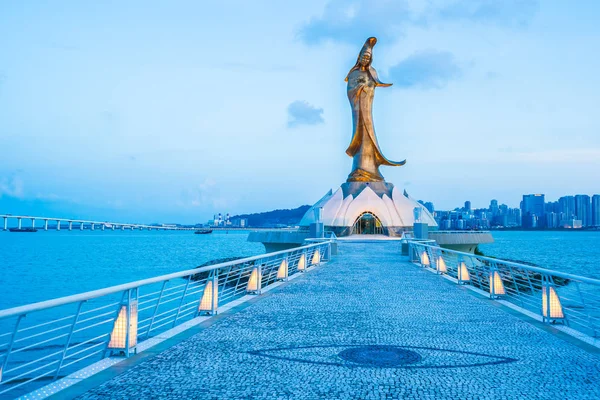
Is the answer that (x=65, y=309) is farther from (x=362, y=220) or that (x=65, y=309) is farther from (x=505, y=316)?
(x=362, y=220)

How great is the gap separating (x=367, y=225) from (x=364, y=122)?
8.19 metres

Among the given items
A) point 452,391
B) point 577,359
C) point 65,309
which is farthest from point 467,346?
point 65,309

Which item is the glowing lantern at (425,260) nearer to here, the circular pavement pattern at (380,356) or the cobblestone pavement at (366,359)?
the cobblestone pavement at (366,359)

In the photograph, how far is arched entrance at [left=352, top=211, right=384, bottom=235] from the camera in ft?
126

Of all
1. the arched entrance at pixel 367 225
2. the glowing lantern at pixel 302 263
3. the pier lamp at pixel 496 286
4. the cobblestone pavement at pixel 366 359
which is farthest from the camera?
the arched entrance at pixel 367 225

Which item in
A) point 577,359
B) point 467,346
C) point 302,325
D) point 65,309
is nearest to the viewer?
point 577,359

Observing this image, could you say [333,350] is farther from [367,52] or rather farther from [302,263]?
[367,52]

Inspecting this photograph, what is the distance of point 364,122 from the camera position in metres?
41.2

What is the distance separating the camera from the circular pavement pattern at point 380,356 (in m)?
5.30

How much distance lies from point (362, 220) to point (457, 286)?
27196mm

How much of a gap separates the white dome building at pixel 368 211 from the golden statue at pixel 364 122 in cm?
135

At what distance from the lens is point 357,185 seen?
40.1m

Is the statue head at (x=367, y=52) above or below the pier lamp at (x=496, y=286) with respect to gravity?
above

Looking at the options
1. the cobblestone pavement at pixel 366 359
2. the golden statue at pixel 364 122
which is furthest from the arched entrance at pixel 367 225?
the cobblestone pavement at pixel 366 359
